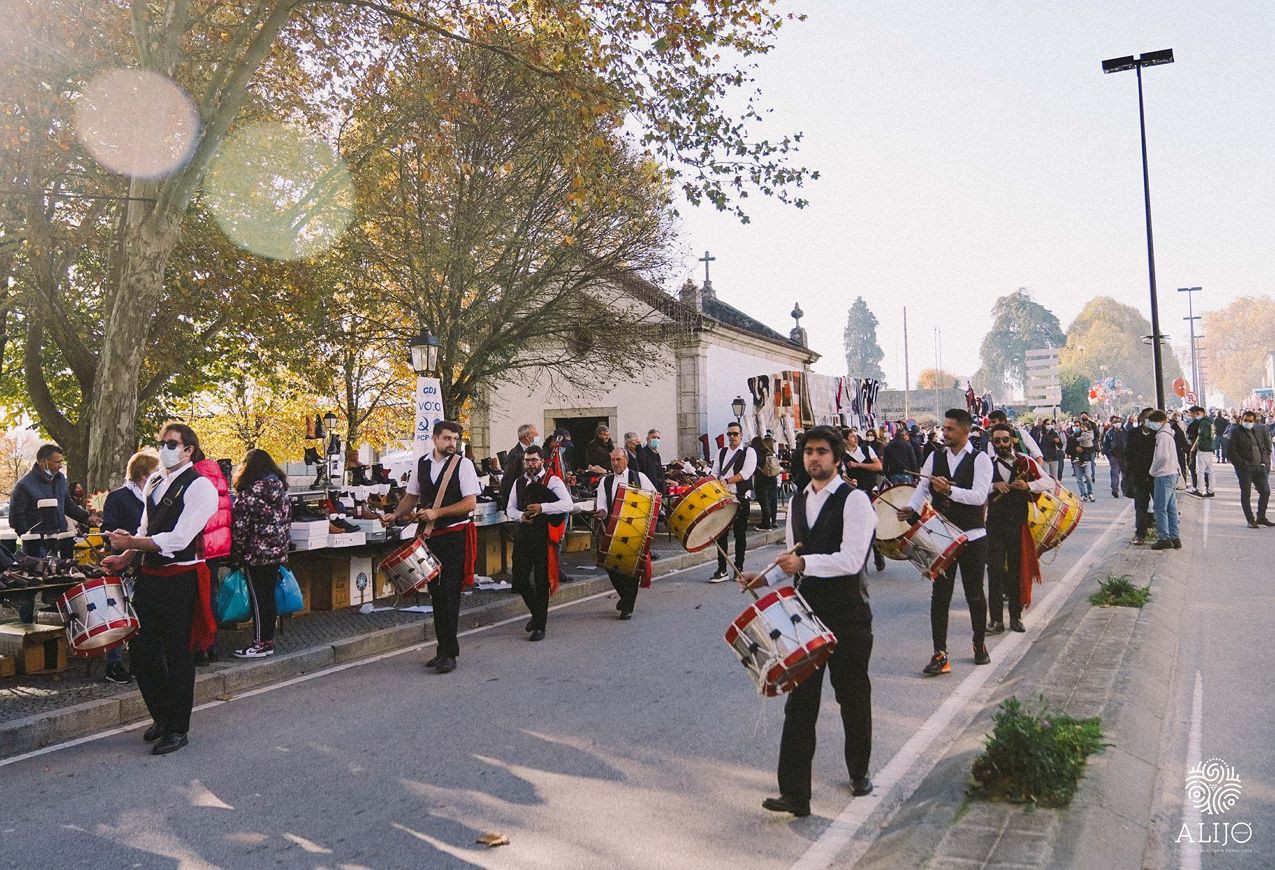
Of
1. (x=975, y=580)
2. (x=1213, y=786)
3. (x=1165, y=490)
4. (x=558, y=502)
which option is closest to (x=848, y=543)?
(x=1213, y=786)

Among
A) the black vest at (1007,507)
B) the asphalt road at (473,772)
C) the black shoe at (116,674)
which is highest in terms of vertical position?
the black vest at (1007,507)

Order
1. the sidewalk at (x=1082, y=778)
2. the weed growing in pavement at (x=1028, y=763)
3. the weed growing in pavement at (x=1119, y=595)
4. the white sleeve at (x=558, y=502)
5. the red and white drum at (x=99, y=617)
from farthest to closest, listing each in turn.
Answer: the white sleeve at (x=558, y=502)
the weed growing in pavement at (x=1119, y=595)
the red and white drum at (x=99, y=617)
the weed growing in pavement at (x=1028, y=763)
the sidewalk at (x=1082, y=778)

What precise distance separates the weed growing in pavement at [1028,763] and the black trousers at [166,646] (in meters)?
4.72

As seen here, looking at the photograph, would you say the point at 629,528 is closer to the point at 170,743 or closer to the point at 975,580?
the point at 975,580

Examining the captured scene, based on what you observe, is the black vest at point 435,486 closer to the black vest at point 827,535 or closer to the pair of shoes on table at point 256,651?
the pair of shoes on table at point 256,651

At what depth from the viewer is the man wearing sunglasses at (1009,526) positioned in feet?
26.1

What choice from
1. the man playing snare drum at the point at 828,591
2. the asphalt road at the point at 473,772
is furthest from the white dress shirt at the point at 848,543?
the asphalt road at the point at 473,772

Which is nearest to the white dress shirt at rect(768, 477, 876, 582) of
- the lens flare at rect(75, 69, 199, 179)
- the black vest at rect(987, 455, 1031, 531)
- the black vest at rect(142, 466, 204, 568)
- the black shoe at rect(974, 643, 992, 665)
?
the black shoe at rect(974, 643, 992, 665)

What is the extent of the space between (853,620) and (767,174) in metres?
9.98

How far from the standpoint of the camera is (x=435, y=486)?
25.7 ft

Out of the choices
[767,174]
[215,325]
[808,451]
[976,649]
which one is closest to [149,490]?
[808,451]

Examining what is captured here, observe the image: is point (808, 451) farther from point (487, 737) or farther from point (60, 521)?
point (60, 521)

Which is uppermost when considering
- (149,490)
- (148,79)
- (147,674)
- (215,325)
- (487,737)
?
(148,79)

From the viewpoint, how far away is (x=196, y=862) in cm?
398
